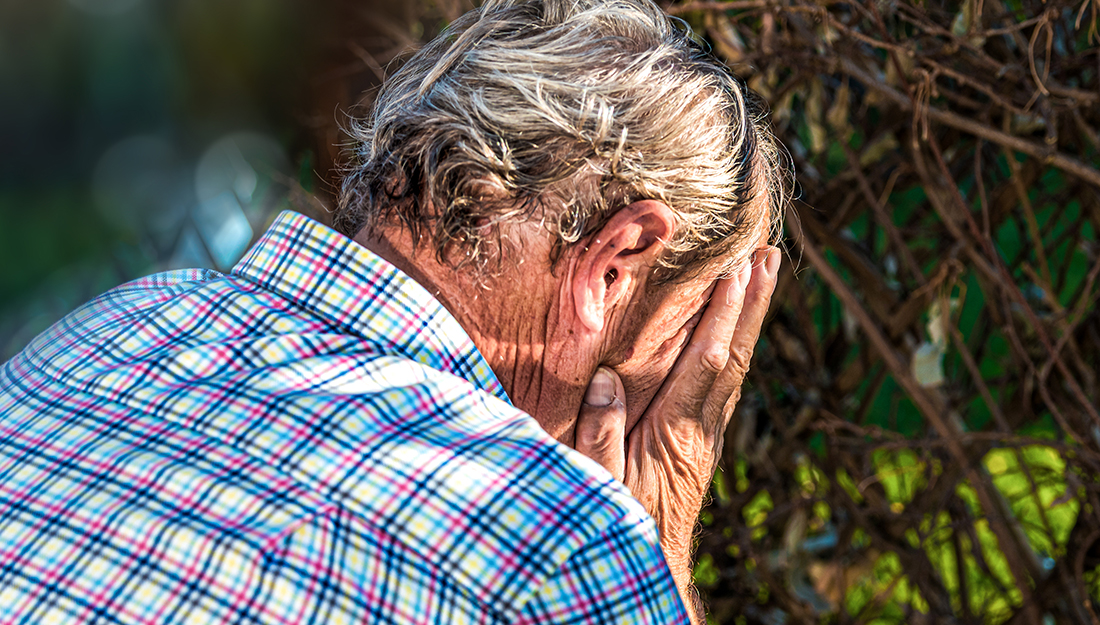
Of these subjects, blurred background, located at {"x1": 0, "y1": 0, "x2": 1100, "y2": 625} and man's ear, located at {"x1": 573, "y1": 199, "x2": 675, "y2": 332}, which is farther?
blurred background, located at {"x1": 0, "y1": 0, "x2": 1100, "y2": 625}

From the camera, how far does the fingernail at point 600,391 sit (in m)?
1.32

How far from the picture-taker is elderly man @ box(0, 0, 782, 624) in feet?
2.50

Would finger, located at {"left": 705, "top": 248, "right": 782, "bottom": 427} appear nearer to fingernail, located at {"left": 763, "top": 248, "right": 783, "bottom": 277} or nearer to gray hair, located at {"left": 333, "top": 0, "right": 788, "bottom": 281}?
fingernail, located at {"left": 763, "top": 248, "right": 783, "bottom": 277}

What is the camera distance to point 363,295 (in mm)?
968

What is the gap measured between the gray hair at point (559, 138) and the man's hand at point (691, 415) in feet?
0.53

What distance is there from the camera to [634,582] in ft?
2.54

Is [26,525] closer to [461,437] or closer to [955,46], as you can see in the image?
[461,437]

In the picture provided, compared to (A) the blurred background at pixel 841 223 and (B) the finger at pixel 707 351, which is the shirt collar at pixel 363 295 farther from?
(A) the blurred background at pixel 841 223

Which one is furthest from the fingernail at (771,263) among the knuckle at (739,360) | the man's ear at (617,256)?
the man's ear at (617,256)

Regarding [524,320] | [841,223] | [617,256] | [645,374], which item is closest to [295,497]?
[524,320]

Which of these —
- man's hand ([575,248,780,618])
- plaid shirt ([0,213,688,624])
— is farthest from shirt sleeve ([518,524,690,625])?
man's hand ([575,248,780,618])

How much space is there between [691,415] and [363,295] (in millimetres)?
669

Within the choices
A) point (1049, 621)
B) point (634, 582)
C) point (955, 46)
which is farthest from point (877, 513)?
point (634, 582)

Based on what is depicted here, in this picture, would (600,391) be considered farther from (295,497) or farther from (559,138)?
(295,497)
